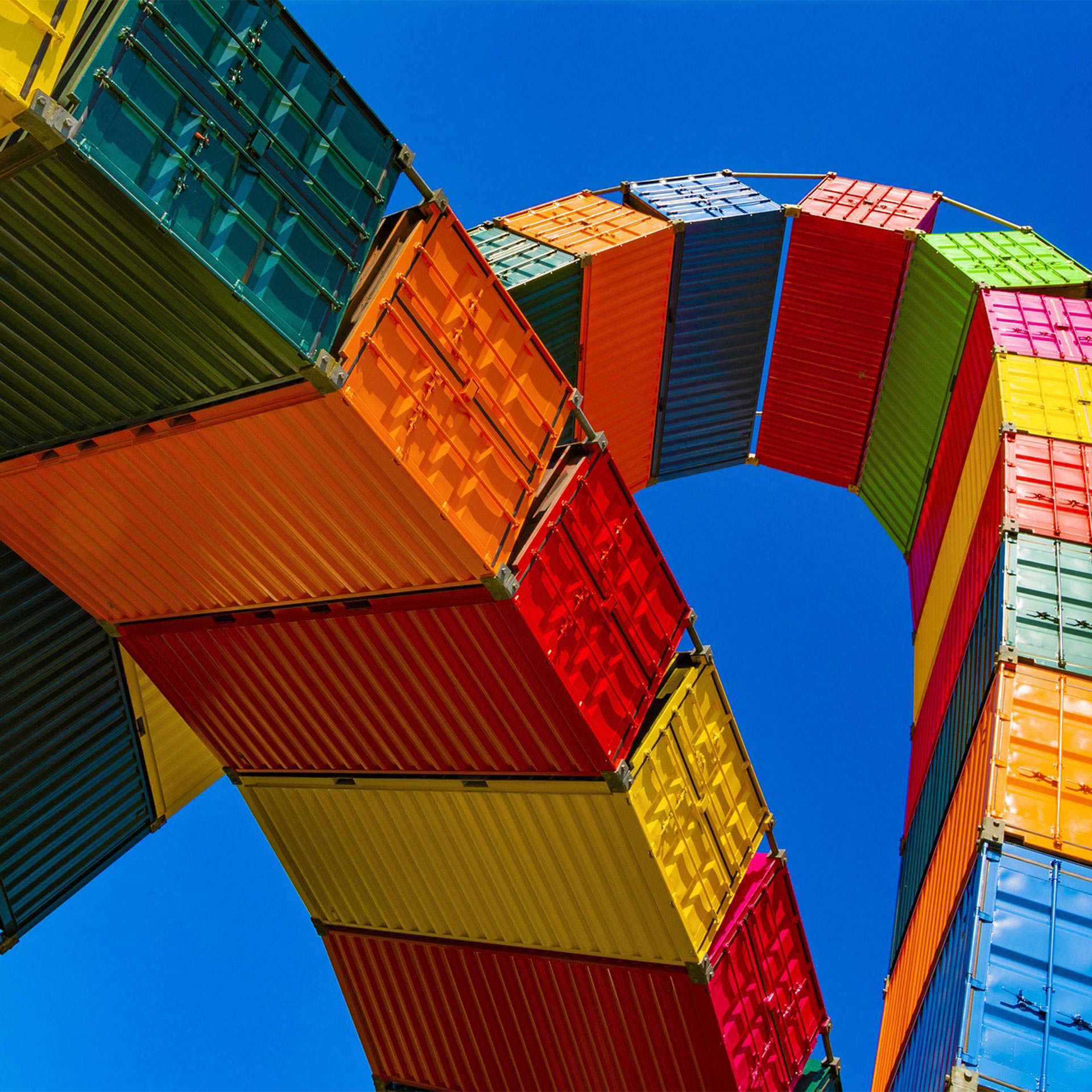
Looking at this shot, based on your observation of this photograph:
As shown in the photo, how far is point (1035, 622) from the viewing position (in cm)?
1491

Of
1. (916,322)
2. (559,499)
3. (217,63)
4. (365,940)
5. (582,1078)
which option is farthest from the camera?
(916,322)

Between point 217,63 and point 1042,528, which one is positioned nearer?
point 217,63

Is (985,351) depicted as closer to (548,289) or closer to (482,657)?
(548,289)

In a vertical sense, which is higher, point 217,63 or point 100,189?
point 217,63

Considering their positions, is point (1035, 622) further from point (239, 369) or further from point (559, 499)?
point (239, 369)

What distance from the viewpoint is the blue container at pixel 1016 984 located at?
10039mm

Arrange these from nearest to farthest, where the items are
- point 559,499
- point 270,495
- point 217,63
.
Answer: point 217,63 → point 270,495 → point 559,499

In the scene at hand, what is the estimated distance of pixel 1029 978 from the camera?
35.4 feet

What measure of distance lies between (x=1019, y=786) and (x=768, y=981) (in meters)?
6.24

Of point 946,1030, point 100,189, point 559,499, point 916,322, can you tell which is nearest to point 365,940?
point 559,499

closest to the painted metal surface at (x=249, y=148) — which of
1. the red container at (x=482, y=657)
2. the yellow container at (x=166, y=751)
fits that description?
the red container at (x=482, y=657)

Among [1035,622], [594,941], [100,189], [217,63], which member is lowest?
[594,941]

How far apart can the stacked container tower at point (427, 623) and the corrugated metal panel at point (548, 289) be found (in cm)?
20

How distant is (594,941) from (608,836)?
231cm
